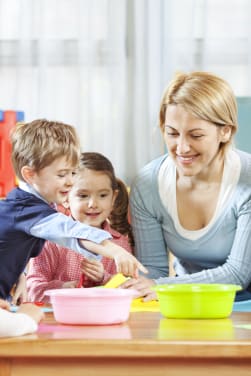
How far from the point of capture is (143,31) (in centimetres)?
335

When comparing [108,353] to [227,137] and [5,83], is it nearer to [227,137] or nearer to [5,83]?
[227,137]

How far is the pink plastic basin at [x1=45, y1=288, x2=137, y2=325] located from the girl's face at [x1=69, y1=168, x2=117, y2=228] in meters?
0.97

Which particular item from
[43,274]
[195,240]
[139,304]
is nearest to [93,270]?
[43,274]

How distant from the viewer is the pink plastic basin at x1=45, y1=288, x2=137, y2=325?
1565 mm

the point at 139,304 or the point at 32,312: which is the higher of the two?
the point at 32,312

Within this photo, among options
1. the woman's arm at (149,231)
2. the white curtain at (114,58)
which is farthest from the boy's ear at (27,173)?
the white curtain at (114,58)

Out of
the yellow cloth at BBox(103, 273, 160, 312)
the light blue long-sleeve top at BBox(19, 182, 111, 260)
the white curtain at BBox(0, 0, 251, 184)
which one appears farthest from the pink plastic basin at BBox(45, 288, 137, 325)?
the white curtain at BBox(0, 0, 251, 184)

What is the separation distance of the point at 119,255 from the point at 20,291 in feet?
1.97

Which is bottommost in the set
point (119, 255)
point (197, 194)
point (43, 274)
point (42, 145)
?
point (43, 274)

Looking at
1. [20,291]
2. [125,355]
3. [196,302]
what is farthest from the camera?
[20,291]

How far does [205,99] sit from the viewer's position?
2361mm

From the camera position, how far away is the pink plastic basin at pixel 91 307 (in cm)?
157

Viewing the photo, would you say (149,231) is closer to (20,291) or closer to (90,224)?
(90,224)

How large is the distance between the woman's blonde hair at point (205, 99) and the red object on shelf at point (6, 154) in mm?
894
